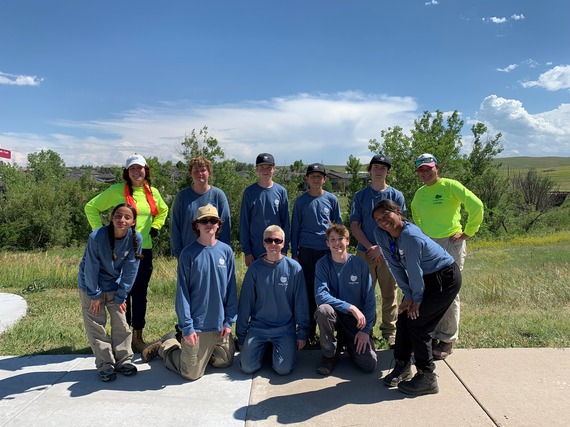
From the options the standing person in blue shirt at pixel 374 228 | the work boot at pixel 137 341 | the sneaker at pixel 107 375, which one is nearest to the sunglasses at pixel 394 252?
the standing person in blue shirt at pixel 374 228

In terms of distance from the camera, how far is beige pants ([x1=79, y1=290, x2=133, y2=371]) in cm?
393

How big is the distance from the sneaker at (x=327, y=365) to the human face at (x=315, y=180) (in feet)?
5.61

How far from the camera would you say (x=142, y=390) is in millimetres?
3672

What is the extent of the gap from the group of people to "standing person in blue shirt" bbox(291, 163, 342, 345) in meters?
0.01

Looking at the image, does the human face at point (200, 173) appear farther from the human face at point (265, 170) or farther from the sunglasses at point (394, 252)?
the sunglasses at point (394, 252)

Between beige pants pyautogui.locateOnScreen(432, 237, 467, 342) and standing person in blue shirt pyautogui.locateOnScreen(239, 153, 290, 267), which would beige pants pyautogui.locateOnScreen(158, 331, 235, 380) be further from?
beige pants pyautogui.locateOnScreen(432, 237, 467, 342)

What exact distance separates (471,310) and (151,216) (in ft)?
15.2

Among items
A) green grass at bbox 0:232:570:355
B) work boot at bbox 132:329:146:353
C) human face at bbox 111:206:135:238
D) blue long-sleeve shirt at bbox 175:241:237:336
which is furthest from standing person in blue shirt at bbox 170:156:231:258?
green grass at bbox 0:232:570:355

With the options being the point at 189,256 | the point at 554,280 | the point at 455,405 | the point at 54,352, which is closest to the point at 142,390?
the point at 189,256

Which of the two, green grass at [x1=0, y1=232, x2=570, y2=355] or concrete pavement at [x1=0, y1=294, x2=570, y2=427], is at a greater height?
concrete pavement at [x1=0, y1=294, x2=570, y2=427]

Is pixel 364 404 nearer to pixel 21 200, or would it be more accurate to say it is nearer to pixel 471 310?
pixel 471 310

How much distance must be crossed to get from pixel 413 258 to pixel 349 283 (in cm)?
88

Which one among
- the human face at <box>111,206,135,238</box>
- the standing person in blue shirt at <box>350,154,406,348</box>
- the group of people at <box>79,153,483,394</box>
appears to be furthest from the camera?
the standing person in blue shirt at <box>350,154,406,348</box>

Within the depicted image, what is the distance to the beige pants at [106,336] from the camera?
3934 millimetres
